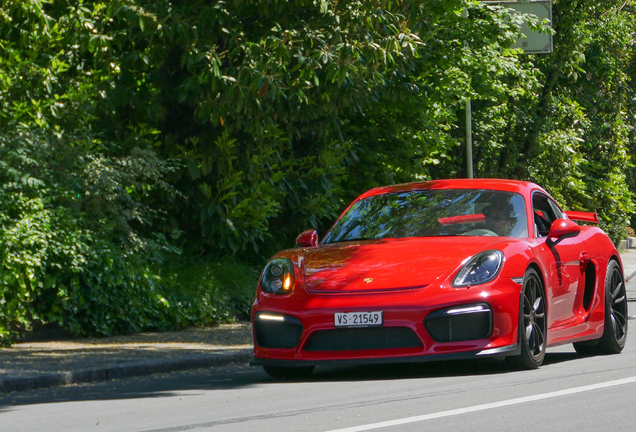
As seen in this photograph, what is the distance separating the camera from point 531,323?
779cm

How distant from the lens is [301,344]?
7.66 m

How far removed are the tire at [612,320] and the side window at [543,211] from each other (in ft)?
2.27

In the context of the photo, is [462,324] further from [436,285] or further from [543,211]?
[543,211]

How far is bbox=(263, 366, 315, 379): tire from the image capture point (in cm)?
817

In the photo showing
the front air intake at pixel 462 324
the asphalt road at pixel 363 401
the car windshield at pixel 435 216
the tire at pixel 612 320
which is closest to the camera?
the asphalt road at pixel 363 401

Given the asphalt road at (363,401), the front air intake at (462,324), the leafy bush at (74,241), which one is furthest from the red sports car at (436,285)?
the leafy bush at (74,241)

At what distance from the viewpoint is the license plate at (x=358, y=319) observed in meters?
7.41

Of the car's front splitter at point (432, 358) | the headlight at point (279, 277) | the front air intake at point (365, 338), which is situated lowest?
the car's front splitter at point (432, 358)

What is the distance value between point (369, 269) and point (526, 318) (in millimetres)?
1230

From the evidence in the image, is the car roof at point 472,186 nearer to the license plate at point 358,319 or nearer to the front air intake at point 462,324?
the front air intake at point 462,324

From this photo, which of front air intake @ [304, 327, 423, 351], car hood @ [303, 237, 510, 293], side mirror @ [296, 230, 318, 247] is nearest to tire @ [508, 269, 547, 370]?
car hood @ [303, 237, 510, 293]

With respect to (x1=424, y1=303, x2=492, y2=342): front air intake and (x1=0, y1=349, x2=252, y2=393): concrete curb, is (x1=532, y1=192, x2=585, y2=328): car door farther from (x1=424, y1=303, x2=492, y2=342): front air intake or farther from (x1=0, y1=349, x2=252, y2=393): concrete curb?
(x1=0, y1=349, x2=252, y2=393): concrete curb

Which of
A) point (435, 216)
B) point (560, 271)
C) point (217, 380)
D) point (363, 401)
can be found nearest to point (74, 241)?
point (217, 380)

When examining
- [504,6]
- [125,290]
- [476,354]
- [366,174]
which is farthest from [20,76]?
[504,6]
